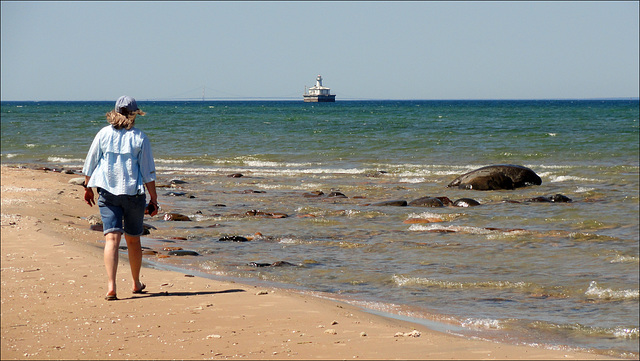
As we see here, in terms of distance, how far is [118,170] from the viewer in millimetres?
6172

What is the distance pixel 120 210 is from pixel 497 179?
14.3 meters

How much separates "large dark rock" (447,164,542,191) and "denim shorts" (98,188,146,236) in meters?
13.6

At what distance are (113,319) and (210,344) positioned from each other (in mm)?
1041

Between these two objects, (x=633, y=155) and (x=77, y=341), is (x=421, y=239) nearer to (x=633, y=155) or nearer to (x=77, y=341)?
(x=77, y=341)

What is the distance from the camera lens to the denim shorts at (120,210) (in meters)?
6.23

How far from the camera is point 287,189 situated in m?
19.4

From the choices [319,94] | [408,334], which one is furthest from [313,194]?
[319,94]

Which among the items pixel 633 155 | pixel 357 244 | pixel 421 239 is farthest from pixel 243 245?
pixel 633 155

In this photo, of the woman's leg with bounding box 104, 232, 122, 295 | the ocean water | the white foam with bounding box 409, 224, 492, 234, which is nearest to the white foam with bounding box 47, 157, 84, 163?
the ocean water

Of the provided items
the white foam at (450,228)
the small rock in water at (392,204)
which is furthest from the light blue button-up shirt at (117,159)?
the small rock in water at (392,204)

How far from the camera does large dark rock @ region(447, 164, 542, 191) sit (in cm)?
1881

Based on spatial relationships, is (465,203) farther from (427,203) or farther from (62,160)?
(62,160)

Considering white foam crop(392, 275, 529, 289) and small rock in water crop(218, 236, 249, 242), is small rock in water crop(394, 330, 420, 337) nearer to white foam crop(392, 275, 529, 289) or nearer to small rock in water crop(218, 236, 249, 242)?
white foam crop(392, 275, 529, 289)

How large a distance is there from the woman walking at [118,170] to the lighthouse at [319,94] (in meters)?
164
